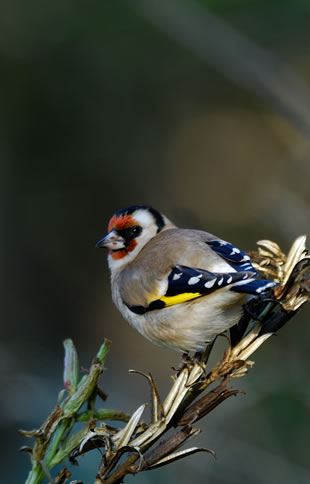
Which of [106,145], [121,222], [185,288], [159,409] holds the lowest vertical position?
[159,409]

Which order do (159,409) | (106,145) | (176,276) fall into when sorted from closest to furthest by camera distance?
(159,409), (176,276), (106,145)

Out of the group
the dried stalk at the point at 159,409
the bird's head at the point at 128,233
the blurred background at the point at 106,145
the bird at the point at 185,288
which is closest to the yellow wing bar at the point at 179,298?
the bird at the point at 185,288

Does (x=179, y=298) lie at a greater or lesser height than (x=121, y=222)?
lesser

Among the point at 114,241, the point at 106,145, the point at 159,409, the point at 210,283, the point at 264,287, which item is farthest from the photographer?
the point at 106,145

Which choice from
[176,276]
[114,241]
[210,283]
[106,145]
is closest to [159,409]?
[210,283]

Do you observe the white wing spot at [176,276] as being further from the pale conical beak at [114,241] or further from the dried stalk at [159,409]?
the dried stalk at [159,409]

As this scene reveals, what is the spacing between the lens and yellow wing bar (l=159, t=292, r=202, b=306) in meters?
1.95

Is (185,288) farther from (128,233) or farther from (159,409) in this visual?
(159,409)

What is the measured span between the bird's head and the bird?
0.66ft

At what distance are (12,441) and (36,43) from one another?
11.7 ft

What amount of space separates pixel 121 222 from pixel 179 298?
710mm

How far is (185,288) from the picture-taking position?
1.94 m

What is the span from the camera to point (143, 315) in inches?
84.8

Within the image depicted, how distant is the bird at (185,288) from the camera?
182cm
